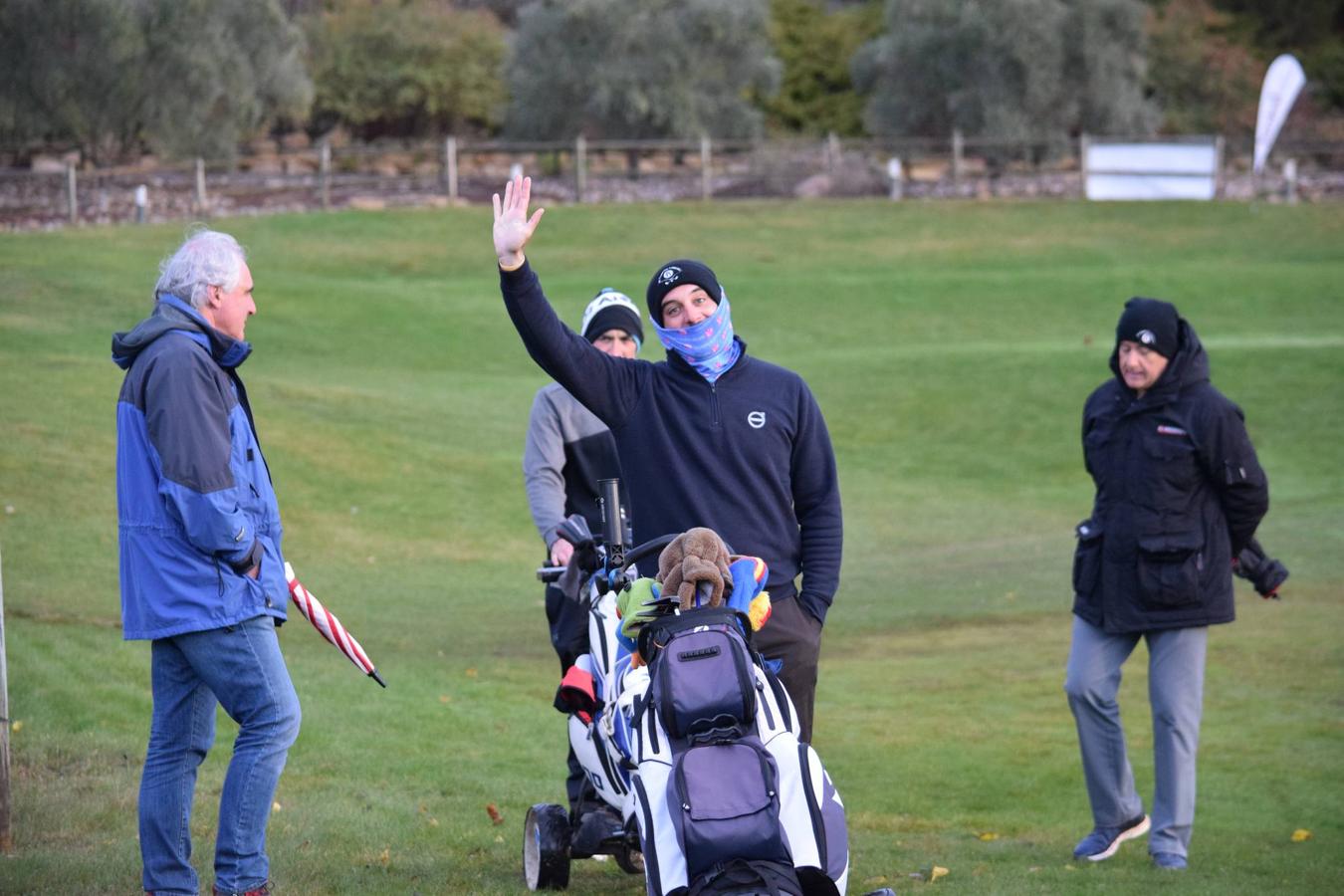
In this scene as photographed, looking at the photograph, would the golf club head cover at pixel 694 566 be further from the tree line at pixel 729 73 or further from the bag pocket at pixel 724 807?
the tree line at pixel 729 73

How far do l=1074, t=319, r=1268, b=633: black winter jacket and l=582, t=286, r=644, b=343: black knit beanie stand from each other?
82.9 inches

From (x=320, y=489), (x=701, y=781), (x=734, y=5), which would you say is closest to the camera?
(x=701, y=781)

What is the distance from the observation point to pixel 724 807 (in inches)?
191

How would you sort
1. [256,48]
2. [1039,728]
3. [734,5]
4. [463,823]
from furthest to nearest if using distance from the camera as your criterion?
1. [734,5]
2. [256,48]
3. [1039,728]
4. [463,823]

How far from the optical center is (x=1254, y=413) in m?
22.4

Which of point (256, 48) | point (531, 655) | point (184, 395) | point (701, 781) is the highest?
point (256, 48)

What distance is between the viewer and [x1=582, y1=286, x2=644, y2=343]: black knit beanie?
7391 millimetres

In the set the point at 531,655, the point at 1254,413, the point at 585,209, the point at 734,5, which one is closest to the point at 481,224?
the point at 585,209

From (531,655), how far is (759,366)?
7.04 m

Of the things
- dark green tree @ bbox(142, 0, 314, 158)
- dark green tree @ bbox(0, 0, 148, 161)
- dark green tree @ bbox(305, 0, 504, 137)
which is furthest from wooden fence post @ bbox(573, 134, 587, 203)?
dark green tree @ bbox(0, 0, 148, 161)

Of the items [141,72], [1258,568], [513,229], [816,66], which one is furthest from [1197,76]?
[513,229]

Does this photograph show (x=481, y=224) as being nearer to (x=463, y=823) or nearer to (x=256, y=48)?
(x=256, y=48)

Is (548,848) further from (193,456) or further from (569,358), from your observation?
(193,456)

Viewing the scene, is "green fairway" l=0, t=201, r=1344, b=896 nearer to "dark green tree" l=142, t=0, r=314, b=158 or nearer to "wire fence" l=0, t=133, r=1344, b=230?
"wire fence" l=0, t=133, r=1344, b=230
